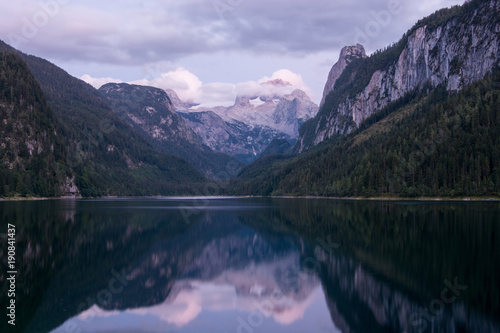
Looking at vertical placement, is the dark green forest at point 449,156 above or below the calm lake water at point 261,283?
above

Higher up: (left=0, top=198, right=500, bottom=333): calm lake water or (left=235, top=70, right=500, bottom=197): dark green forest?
(left=235, top=70, right=500, bottom=197): dark green forest

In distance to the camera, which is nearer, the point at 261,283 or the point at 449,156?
the point at 261,283

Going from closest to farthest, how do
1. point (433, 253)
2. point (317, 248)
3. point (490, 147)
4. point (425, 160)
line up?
point (433, 253)
point (317, 248)
point (490, 147)
point (425, 160)

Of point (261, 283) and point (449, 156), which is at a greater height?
point (449, 156)

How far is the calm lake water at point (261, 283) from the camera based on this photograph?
24062 millimetres

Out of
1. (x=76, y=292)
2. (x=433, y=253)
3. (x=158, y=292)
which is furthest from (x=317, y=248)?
(x=76, y=292)

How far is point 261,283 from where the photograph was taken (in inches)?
1336

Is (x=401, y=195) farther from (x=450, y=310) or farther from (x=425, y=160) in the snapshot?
(x=450, y=310)

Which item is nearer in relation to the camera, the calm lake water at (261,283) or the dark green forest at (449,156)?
A: the calm lake water at (261,283)

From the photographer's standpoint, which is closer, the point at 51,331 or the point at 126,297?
the point at 51,331

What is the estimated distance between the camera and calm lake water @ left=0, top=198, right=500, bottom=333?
24062 millimetres

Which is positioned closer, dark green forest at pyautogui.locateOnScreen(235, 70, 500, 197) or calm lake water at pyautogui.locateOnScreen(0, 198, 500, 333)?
calm lake water at pyautogui.locateOnScreen(0, 198, 500, 333)

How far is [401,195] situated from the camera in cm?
16900

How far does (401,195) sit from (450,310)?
502ft
